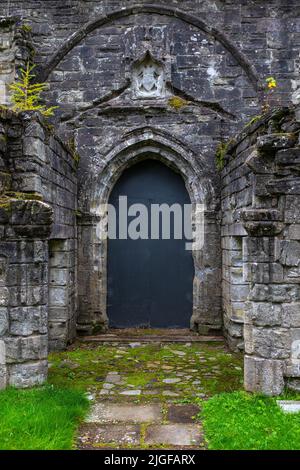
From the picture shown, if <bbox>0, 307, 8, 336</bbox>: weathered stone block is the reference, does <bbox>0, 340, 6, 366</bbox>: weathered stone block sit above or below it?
below

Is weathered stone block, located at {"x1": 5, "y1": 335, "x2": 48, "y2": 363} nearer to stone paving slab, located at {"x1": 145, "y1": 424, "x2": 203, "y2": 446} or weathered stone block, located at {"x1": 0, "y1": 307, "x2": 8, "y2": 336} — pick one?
weathered stone block, located at {"x1": 0, "y1": 307, "x2": 8, "y2": 336}

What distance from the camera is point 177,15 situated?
8250 mm

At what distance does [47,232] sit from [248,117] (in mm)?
4823

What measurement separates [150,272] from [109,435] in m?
4.66

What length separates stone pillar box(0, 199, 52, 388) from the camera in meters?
4.71

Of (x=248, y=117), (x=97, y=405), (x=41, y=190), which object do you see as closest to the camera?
(x=97, y=405)

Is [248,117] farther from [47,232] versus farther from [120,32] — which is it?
[47,232]

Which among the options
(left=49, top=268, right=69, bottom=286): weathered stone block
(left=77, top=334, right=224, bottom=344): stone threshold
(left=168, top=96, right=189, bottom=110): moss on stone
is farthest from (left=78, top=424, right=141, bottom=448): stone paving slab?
(left=168, top=96, right=189, bottom=110): moss on stone

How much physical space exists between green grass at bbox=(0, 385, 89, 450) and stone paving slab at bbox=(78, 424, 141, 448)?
0.11m

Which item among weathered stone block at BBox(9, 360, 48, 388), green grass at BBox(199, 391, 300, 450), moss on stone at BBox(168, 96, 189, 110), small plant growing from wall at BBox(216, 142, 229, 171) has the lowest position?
green grass at BBox(199, 391, 300, 450)

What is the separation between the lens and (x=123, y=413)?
4.57 m

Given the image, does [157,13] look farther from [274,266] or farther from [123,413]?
[123,413]

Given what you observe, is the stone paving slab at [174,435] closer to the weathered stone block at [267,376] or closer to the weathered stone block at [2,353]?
the weathered stone block at [267,376]

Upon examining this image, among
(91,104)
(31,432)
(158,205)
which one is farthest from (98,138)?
(31,432)
